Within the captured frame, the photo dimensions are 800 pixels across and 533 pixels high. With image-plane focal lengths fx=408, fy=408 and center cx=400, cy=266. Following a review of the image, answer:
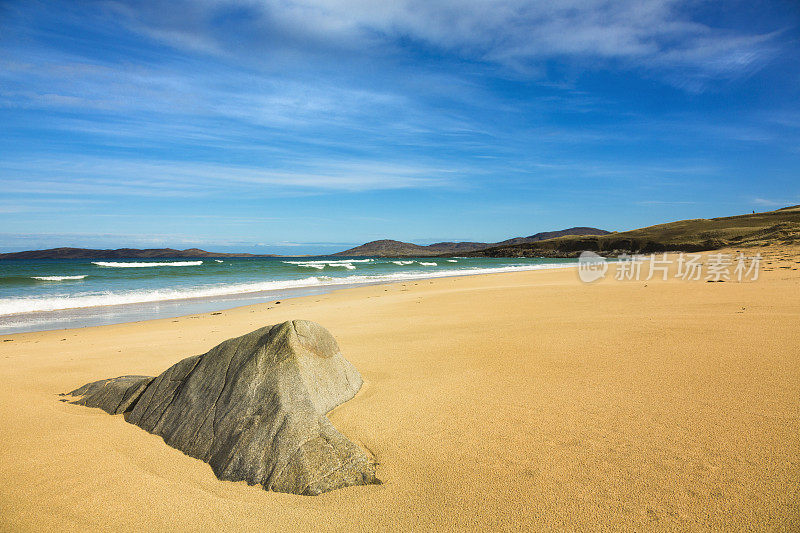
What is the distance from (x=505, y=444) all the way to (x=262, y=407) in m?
1.77

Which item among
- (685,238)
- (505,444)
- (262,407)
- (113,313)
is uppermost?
(685,238)

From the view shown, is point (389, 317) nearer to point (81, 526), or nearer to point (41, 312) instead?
point (81, 526)

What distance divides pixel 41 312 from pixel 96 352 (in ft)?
Answer: 32.5

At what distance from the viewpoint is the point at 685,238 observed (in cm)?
6312

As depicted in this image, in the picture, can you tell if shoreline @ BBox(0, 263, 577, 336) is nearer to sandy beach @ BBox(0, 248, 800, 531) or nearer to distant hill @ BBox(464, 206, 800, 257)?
sandy beach @ BBox(0, 248, 800, 531)

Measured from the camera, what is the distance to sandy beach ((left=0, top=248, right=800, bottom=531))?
7.27ft

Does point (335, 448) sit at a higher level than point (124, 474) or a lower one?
higher

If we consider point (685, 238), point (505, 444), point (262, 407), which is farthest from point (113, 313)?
point (685, 238)

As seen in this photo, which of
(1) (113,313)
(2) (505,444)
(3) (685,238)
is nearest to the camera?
(2) (505,444)

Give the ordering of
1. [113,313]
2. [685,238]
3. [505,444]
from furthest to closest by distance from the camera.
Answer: [685,238] → [113,313] → [505,444]

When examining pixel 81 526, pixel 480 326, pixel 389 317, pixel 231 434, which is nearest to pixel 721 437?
pixel 231 434

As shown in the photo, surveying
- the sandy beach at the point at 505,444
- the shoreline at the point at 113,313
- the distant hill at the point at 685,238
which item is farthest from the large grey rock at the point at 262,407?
the distant hill at the point at 685,238

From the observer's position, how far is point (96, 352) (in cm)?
701

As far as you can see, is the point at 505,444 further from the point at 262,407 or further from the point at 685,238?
the point at 685,238
